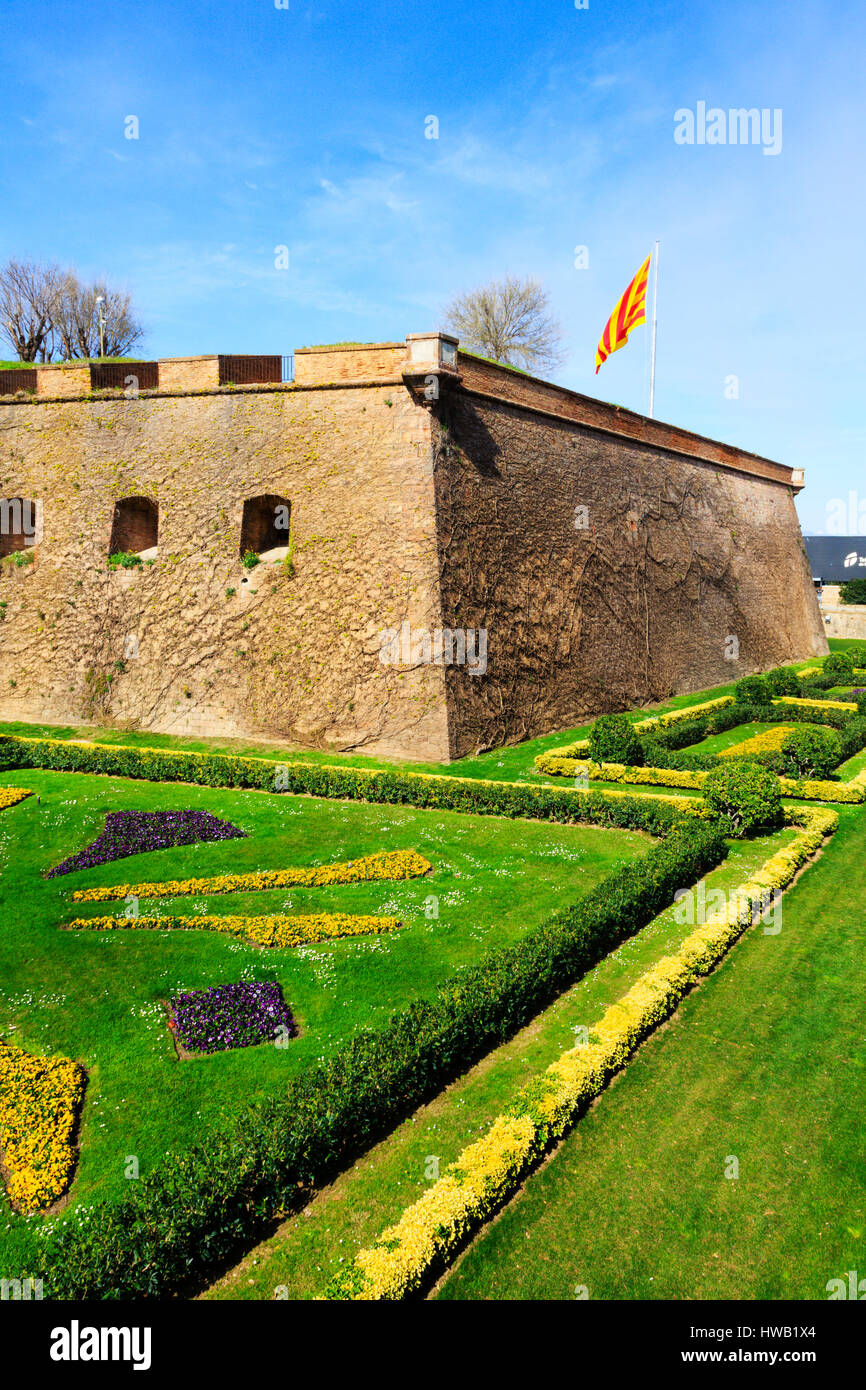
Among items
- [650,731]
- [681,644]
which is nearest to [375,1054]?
[650,731]

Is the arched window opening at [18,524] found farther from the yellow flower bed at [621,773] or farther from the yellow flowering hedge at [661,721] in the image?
the yellow flower bed at [621,773]

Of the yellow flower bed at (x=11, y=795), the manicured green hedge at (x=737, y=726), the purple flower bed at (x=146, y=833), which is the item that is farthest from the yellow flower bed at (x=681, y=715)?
the yellow flower bed at (x=11, y=795)

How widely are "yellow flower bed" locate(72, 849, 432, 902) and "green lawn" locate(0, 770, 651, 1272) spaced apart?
0.22m

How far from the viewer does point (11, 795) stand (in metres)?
13.2

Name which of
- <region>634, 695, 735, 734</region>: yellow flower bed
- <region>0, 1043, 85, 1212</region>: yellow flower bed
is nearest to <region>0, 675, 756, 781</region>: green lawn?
<region>634, 695, 735, 734</region>: yellow flower bed

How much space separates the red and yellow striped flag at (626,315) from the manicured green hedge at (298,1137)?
1870cm

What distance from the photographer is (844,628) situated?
4556cm

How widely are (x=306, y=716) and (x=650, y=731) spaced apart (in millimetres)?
7681

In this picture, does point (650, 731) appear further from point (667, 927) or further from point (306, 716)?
point (667, 927)

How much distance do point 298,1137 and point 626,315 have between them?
2221cm

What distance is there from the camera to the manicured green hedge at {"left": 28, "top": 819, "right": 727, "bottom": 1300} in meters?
4.25

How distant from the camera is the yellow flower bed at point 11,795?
12828 mm

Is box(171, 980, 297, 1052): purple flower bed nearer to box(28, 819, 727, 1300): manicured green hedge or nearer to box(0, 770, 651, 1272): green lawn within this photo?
box(0, 770, 651, 1272): green lawn
